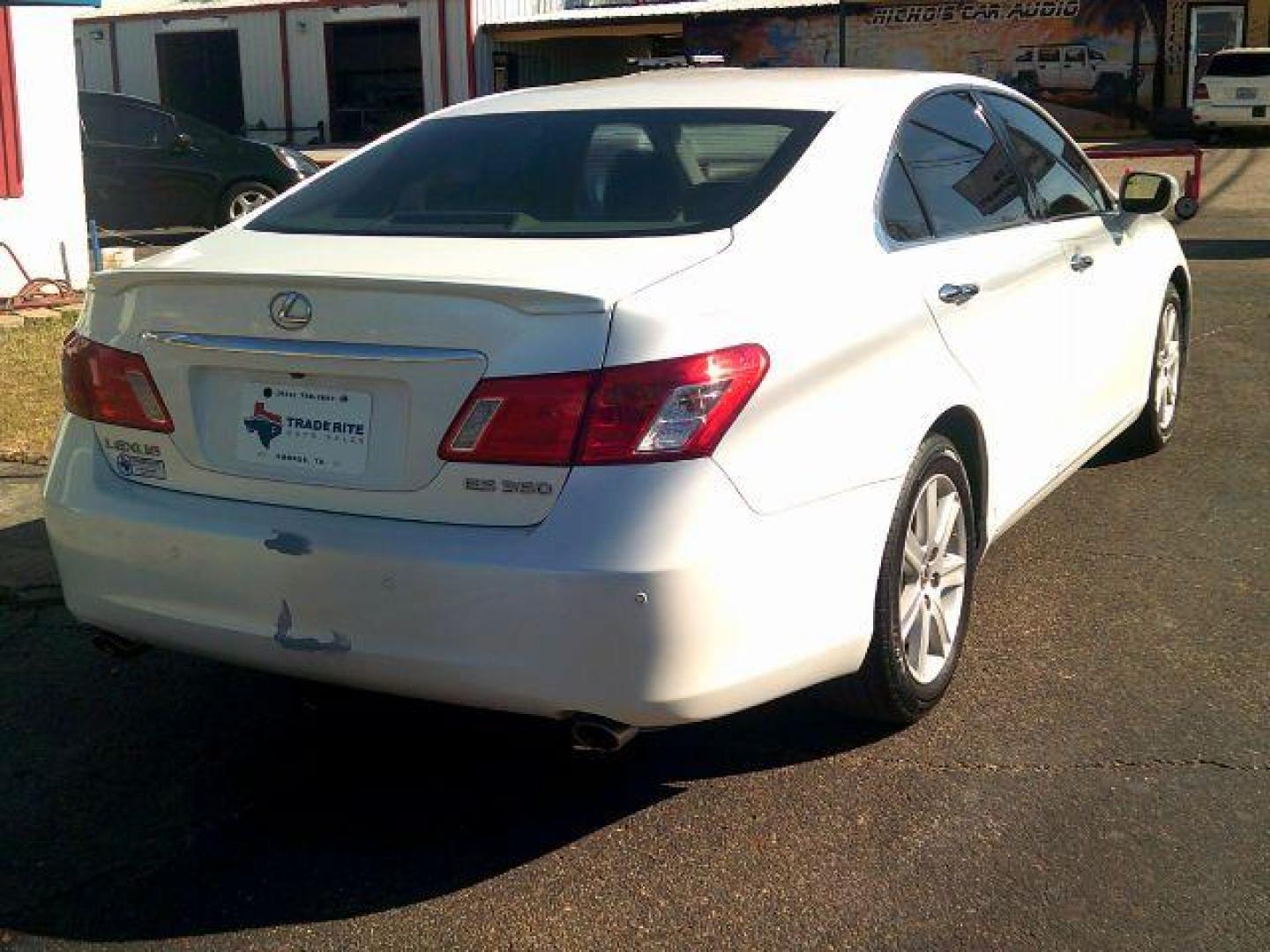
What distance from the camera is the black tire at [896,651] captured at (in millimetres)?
3562

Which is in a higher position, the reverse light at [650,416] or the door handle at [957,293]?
the door handle at [957,293]

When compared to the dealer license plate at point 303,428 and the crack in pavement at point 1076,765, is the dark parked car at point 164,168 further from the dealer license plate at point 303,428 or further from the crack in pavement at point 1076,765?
the crack in pavement at point 1076,765

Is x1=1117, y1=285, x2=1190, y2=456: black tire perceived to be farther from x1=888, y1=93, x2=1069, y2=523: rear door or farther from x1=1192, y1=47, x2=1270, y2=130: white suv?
x1=1192, y1=47, x2=1270, y2=130: white suv

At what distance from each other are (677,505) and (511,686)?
1.62 ft

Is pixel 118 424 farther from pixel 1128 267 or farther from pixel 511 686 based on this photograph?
pixel 1128 267

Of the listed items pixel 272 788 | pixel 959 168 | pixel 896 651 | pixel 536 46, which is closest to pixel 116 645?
pixel 272 788

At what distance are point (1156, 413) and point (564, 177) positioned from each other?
3.21 metres

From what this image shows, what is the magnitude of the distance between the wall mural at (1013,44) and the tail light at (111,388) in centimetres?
3188

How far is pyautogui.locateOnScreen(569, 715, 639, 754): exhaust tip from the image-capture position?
10.3 ft

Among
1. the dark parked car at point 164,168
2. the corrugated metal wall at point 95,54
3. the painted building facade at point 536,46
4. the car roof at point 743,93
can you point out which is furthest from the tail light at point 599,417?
the corrugated metal wall at point 95,54

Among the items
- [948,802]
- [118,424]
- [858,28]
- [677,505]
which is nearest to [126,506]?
[118,424]

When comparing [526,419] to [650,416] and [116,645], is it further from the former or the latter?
[116,645]

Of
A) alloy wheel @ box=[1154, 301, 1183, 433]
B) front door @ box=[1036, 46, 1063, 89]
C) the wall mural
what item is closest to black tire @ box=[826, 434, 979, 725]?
alloy wheel @ box=[1154, 301, 1183, 433]

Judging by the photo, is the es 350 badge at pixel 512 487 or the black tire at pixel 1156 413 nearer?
the es 350 badge at pixel 512 487
